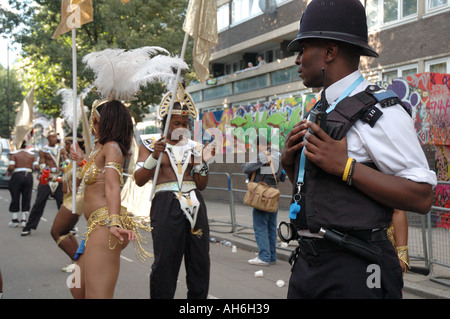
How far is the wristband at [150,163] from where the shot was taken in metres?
4.88

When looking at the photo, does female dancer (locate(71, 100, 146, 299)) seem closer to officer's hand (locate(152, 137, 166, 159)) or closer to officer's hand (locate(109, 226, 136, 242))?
officer's hand (locate(109, 226, 136, 242))

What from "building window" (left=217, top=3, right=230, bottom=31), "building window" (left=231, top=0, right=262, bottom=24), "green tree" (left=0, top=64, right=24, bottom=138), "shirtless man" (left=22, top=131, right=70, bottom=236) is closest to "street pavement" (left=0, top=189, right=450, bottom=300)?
"shirtless man" (left=22, top=131, right=70, bottom=236)

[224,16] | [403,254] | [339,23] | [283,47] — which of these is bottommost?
[403,254]

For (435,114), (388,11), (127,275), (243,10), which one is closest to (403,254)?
(127,275)

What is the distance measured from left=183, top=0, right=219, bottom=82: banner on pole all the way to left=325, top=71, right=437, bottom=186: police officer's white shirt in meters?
3.27

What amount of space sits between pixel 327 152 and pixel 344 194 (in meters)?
0.19

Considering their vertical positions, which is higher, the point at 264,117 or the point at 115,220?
the point at 264,117

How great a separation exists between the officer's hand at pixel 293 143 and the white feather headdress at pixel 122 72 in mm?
2467

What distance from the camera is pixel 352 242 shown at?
2.10 metres

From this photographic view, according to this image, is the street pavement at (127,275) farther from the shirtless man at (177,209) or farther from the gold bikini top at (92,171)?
the gold bikini top at (92,171)

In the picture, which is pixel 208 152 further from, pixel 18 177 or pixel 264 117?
pixel 264 117

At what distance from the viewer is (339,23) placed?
2.22m

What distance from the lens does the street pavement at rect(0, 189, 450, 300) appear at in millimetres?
6598

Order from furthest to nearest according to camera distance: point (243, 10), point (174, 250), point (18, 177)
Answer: point (243, 10)
point (18, 177)
point (174, 250)
